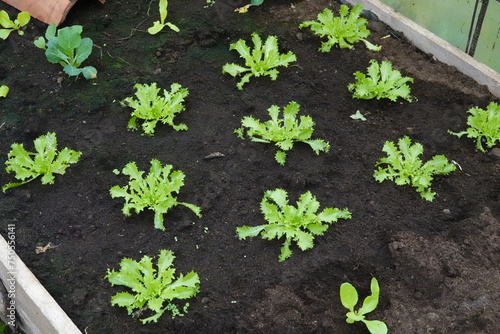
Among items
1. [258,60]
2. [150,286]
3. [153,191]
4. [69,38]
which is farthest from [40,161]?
[258,60]

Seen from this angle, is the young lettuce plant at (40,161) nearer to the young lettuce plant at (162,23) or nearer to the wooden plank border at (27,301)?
the wooden plank border at (27,301)

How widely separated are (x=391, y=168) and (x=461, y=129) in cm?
60

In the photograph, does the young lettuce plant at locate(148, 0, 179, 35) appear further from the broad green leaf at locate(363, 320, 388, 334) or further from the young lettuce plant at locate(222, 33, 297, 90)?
the broad green leaf at locate(363, 320, 388, 334)

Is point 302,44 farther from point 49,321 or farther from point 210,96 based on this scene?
point 49,321

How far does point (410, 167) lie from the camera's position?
3.60 metres

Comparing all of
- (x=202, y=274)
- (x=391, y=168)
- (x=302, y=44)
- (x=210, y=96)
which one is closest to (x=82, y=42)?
(x=210, y=96)

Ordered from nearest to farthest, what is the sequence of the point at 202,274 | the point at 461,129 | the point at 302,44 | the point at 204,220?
the point at 202,274, the point at 204,220, the point at 461,129, the point at 302,44

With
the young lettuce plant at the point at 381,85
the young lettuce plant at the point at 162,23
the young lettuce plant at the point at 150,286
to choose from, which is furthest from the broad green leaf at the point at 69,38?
the young lettuce plant at the point at 381,85

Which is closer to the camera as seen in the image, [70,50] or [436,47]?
[70,50]

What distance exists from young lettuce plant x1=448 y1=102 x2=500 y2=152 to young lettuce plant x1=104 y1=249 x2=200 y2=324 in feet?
6.06

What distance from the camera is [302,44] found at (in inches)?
177

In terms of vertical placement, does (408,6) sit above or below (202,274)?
above

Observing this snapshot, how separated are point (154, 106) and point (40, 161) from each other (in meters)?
0.74

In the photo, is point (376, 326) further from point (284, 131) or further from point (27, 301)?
point (27, 301)
